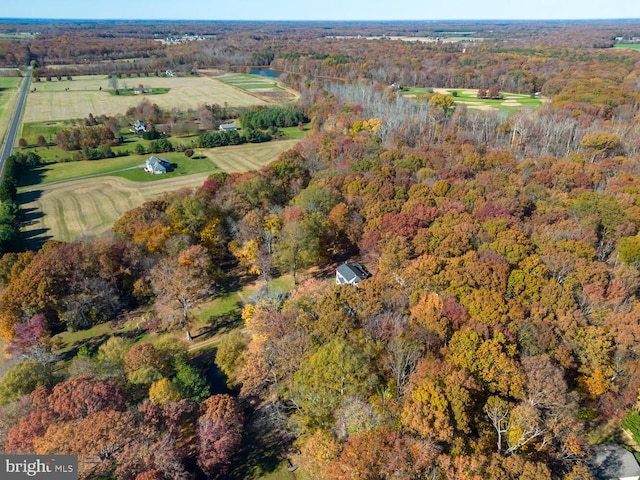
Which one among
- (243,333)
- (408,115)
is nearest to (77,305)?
(243,333)

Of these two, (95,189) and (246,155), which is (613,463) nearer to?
(95,189)

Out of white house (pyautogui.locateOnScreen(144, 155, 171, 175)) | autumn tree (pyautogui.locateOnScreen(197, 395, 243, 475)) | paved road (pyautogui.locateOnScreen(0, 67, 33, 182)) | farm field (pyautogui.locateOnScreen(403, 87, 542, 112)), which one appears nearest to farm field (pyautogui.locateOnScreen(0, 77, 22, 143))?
paved road (pyautogui.locateOnScreen(0, 67, 33, 182))

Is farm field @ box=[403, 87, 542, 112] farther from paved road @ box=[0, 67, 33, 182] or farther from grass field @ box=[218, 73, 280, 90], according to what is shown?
paved road @ box=[0, 67, 33, 182]

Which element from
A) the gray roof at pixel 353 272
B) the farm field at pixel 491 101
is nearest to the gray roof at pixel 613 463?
the gray roof at pixel 353 272

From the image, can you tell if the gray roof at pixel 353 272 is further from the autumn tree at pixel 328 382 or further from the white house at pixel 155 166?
the white house at pixel 155 166

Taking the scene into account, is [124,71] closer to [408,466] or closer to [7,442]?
[7,442]

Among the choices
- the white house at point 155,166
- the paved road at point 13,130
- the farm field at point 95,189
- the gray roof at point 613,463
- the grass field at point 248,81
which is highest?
the grass field at point 248,81

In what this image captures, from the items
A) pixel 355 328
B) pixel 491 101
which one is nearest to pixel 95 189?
pixel 355 328
